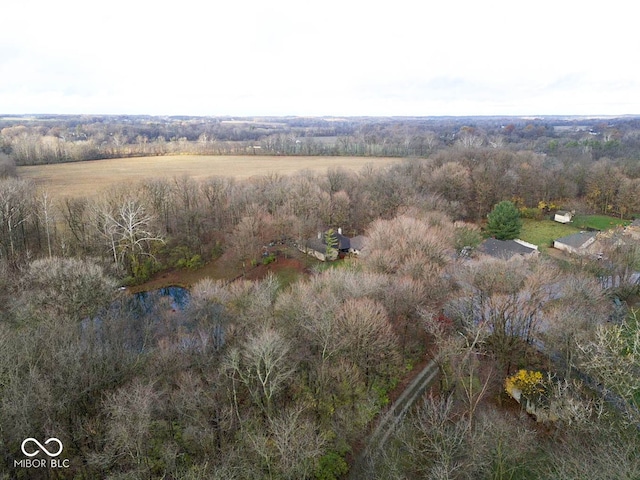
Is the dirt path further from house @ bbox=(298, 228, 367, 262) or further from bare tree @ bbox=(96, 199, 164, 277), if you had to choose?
bare tree @ bbox=(96, 199, 164, 277)

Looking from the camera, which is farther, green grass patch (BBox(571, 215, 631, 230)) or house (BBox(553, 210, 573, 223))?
house (BBox(553, 210, 573, 223))

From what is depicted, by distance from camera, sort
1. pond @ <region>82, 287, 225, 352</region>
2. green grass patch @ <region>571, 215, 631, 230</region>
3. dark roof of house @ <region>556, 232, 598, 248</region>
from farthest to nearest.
Answer: green grass patch @ <region>571, 215, 631, 230</region>, dark roof of house @ <region>556, 232, 598, 248</region>, pond @ <region>82, 287, 225, 352</region>

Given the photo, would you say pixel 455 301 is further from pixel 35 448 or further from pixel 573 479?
pixel 35 448

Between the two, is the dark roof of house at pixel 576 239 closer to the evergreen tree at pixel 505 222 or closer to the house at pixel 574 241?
the house at pixel 574 241

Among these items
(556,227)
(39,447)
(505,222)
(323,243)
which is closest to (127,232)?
(323,243)

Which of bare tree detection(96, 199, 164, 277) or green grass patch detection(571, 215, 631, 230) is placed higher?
bare tree detection(96, 199, 164, 277)

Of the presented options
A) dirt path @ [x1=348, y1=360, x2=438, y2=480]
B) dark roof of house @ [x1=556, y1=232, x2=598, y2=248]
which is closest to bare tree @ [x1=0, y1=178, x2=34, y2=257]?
dirt path @ [x1=348, y1=360, x2=438, y2=480]

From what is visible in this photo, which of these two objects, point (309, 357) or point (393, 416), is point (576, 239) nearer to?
point (393, 416)
